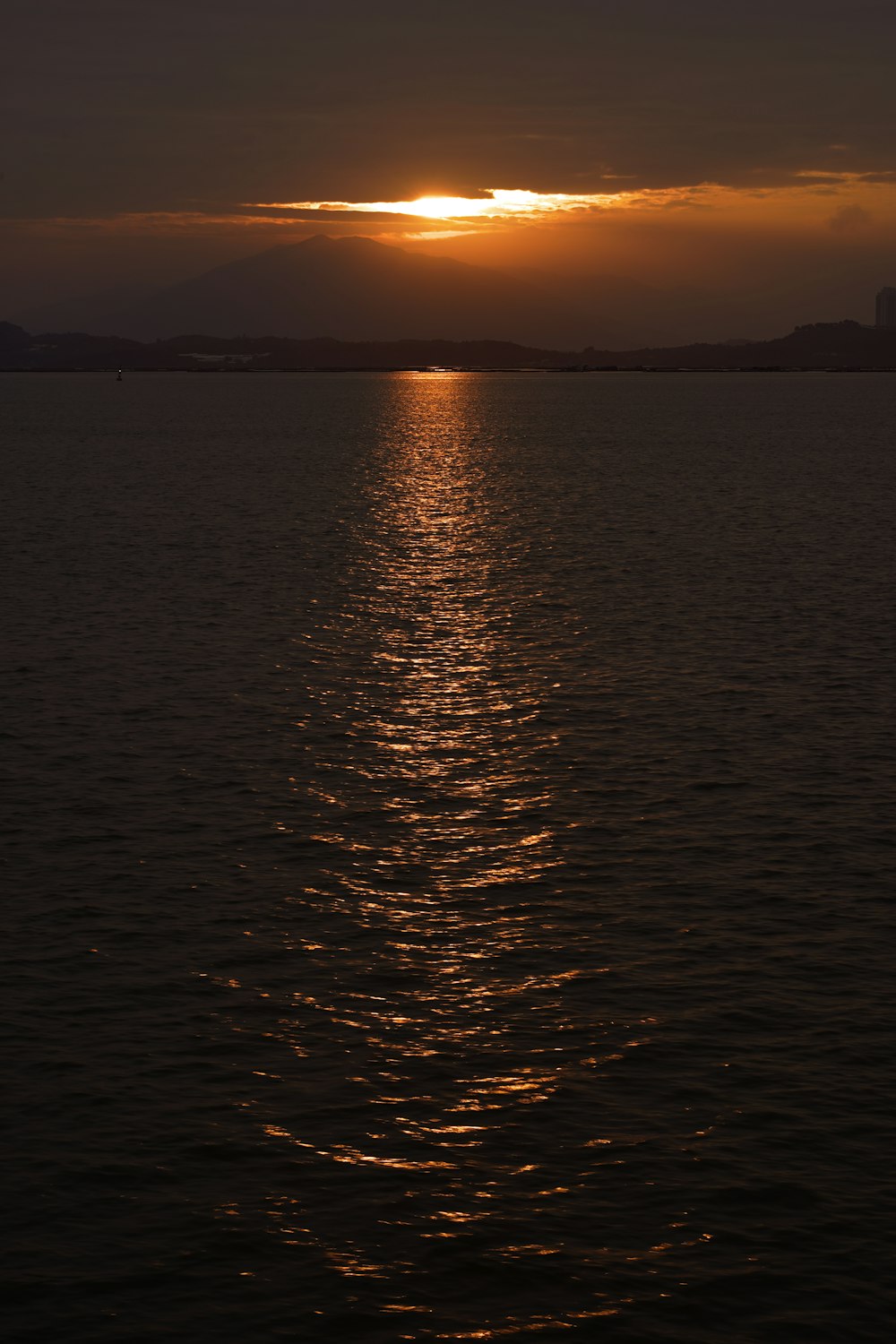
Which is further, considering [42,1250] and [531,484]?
[531,484]

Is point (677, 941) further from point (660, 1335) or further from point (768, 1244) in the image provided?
point (660, 1335)

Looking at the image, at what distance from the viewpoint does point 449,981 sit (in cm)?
3344

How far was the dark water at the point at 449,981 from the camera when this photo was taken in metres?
23.2

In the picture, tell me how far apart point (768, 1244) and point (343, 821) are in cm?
2297

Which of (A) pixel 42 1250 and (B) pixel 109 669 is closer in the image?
(A) pixel 42 1250

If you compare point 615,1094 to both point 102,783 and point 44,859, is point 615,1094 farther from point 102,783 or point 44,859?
point 102,783

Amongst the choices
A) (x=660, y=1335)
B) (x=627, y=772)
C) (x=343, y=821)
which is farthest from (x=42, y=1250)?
(x=627, y=772)

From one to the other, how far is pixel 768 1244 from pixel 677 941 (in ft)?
39.6

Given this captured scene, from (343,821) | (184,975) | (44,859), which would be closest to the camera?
(184,975)

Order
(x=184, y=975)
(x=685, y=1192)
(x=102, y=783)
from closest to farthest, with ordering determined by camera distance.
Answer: (x=685, y=1192), (x=184, y=975), (x=102, y=783)

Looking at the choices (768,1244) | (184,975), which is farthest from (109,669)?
(768,1244)

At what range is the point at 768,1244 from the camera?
23766mm

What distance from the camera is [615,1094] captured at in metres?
28.4

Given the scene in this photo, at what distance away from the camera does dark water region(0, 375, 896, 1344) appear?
23.2 metres
